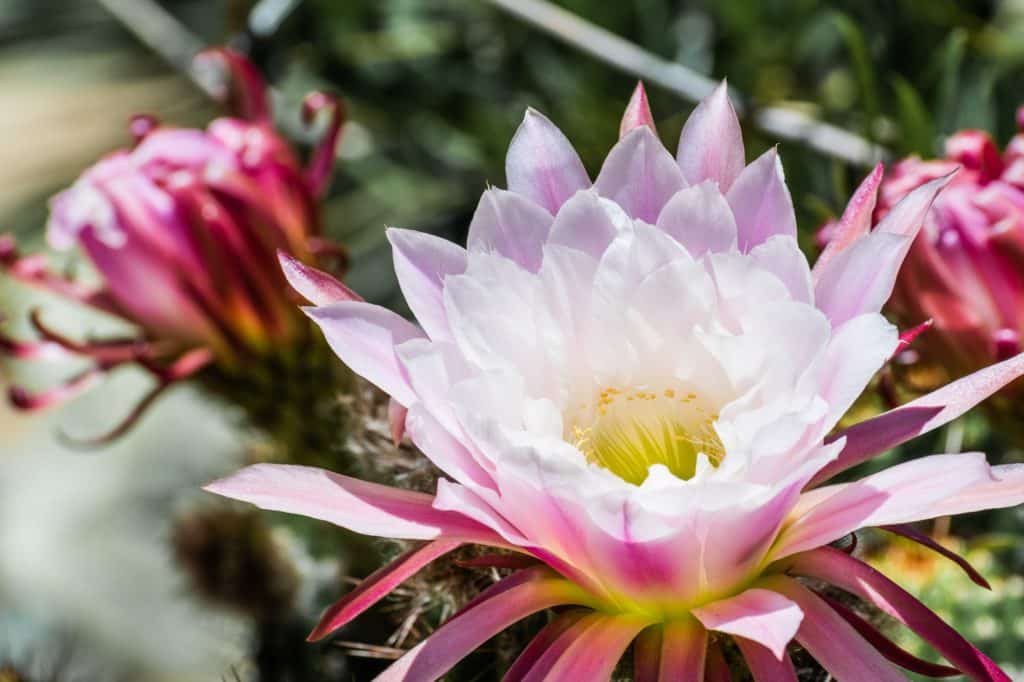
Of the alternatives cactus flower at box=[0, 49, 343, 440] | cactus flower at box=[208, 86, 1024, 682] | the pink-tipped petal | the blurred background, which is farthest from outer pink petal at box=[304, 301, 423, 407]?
the blurred background

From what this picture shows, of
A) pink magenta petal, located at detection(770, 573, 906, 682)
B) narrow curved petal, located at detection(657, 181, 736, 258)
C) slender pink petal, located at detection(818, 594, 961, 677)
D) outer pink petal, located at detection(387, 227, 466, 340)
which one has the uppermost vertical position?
narrow curved petal, located at detection(657, 181, 736, 258)

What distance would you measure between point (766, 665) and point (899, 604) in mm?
48

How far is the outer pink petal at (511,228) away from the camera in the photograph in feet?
1.50

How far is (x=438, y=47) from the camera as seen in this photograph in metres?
1.56

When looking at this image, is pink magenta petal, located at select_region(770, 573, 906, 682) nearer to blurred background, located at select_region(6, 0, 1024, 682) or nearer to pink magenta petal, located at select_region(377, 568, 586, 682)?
pink magenta petal, located at select_region(377, 568, 586, 682)

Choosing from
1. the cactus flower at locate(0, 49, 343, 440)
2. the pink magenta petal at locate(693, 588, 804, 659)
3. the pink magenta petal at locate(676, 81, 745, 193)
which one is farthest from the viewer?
the cactus flower at locate(0, 49, 343, 440)

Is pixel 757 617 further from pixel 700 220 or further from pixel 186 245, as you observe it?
pixel 186 245

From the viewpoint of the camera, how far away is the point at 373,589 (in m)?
0.42

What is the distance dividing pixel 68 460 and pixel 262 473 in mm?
1465

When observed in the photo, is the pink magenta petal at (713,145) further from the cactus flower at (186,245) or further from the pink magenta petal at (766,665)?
the cactus flower at (186,245)

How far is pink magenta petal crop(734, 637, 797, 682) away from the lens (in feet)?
1.29

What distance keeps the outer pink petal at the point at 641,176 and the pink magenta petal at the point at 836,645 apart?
0.15 meters

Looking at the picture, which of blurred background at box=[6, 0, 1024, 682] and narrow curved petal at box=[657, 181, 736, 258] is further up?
narrow curved petal at box=[657, 181, 736, 258]

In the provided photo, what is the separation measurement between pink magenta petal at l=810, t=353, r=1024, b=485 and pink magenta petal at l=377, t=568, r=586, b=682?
0.33 ft
